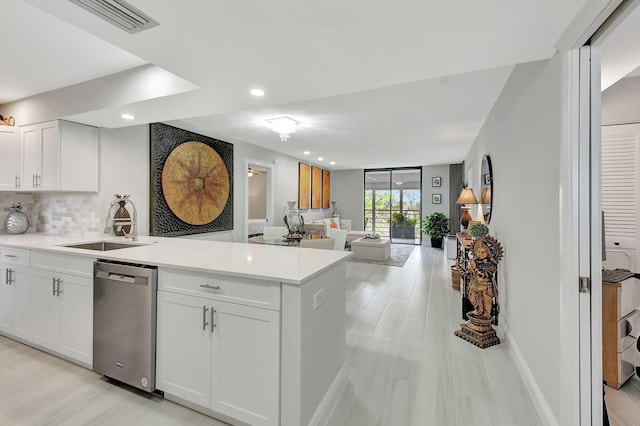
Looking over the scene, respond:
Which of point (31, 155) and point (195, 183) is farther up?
point (31, 155)

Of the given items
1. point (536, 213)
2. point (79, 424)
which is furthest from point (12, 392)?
point (536, 213)

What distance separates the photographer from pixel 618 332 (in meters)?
1.86

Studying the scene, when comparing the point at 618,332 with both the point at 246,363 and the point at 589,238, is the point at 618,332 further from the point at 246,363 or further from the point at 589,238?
the point at 246,363

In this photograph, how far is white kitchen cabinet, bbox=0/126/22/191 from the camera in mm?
3104

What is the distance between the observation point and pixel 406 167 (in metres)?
9.08

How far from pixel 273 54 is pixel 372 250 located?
197 inches

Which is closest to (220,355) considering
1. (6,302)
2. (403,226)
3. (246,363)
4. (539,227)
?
(246,363)

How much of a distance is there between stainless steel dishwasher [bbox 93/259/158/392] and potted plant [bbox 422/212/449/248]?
7.90 m

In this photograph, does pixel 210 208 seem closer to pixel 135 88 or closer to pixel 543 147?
pixel 135 88

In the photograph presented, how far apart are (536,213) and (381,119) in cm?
253

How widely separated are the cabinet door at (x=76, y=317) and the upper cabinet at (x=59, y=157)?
47.6 inches

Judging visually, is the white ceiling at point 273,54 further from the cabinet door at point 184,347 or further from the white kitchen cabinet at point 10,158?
A: the cabinet door at point 184,347

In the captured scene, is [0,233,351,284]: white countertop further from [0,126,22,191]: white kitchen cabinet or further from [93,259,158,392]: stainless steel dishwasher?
[0,126,22,191]: white kitchen cabinet

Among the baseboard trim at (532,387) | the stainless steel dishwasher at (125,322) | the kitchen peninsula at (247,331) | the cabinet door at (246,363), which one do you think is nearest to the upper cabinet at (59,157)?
the kitchen peninsula at (247,331)
